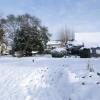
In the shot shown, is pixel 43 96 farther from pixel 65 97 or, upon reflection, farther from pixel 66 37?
pixel 66 37

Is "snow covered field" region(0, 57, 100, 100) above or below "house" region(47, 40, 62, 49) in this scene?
below

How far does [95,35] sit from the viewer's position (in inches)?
2739

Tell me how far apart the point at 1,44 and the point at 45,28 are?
38.8ft

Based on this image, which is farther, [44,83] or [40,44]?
[40,44]

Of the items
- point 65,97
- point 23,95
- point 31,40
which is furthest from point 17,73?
point 31,40

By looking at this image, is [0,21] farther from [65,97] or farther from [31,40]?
[65,97]

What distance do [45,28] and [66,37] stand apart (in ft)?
166

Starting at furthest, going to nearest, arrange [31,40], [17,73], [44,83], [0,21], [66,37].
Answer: [66,37] → [0,21] → [31,40] → [17,73] → [44,83]

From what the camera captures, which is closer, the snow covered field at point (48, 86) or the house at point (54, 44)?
the snow covered field at point (48, 86)

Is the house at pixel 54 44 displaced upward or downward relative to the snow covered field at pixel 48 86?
upward

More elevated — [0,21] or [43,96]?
[0,21]

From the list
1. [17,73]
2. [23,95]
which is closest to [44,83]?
[23,95]

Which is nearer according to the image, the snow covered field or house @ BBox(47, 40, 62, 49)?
the snow covered field

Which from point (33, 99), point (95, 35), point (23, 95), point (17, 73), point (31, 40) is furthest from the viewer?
point (95, 35)
